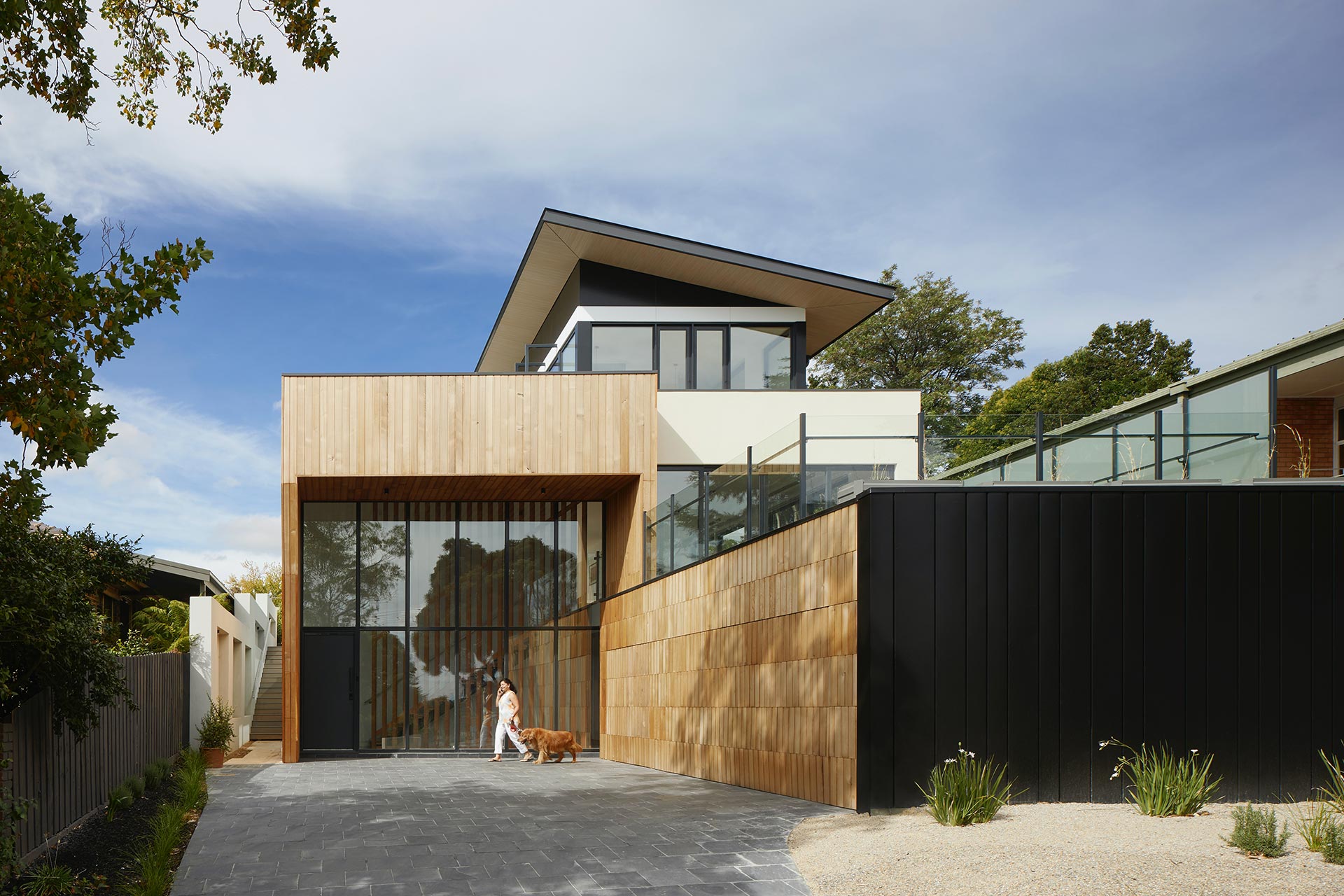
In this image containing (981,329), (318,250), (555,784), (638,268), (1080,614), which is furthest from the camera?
(981,329)

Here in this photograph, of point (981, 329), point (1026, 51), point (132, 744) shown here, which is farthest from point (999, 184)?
point (132, 744)

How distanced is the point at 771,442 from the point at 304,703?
11.3m

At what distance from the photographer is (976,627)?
929 centimetres

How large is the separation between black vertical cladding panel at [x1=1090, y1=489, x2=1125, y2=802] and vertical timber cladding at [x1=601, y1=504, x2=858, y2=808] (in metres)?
2.11

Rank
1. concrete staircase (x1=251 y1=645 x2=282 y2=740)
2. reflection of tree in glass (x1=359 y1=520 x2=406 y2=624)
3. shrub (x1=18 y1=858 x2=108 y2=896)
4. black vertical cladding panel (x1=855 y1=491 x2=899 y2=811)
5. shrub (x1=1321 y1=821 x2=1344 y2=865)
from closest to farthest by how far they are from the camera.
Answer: shrub (x1=1321 y1=821 x2=1344 y2=865)
shrub (x1=18 y1=858 x2=108 y2=896)
black vertical cladding panel (x1=855 y1=491 x2=899 y2=811)
reflection of tree in glass (x1=359 y1=520 x2=406 y2=624)
concrete staircase (x1=251 y1=645 x2=282 y2=740)

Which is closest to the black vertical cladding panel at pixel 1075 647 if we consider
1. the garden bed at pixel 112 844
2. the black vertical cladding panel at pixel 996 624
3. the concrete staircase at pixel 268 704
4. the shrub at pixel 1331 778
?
the black vertical cladding panel at pixel 996 624

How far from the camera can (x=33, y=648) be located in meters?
7.88

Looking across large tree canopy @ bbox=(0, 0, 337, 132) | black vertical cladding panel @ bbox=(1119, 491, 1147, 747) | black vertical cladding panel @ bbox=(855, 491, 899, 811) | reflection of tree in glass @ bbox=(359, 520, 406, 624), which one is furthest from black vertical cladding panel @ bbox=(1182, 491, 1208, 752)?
reflection of tree in glass @ bbox=(359, 520, 406, 624)

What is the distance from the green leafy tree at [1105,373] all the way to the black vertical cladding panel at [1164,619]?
33.2 metres

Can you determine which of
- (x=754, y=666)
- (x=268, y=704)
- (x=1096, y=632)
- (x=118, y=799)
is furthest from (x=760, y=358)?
(x=268, y=704)

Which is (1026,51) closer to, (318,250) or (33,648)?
(33,648)

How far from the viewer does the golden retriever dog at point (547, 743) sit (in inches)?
674

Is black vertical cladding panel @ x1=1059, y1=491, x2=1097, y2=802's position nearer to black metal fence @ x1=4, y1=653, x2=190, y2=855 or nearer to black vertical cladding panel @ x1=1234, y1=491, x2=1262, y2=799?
black vertical cladding panel @ x1=1234, y1=491, x2=1262, y2=799

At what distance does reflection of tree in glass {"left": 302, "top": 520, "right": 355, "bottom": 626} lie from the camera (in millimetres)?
19219
